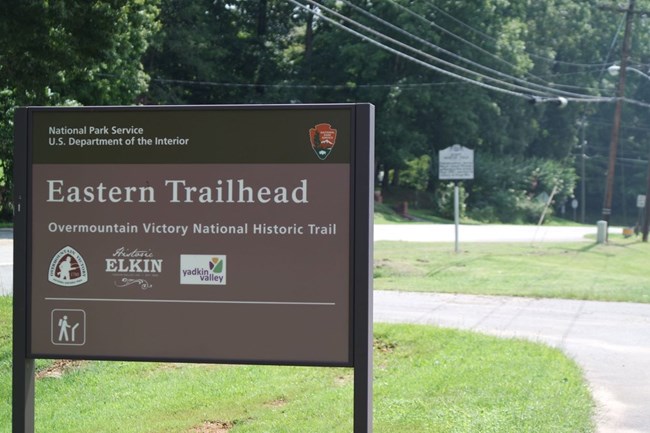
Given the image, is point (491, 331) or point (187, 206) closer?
point (187, 206)

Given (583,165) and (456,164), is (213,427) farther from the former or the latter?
(583,165)

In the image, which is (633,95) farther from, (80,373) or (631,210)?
(80,373)

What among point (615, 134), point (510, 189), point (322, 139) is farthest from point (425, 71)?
point (322, 139)

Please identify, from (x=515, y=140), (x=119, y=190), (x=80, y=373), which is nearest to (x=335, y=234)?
(x=119, y=190)

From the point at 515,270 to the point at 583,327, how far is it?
376 inches

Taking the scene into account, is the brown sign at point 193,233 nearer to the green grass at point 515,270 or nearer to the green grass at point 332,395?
the green grass at point 332,395

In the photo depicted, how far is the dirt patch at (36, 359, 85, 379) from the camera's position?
9.34 metres

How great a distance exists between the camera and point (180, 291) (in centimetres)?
514

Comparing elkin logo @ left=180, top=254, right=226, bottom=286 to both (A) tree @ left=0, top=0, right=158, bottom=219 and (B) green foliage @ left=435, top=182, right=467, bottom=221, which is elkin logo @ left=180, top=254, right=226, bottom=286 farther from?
(B) green foliage @ left=435, top=182, right=467, bottom=221

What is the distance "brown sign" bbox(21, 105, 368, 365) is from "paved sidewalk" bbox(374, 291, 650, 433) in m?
2.87

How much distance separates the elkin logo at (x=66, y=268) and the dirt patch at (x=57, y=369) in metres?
4.29

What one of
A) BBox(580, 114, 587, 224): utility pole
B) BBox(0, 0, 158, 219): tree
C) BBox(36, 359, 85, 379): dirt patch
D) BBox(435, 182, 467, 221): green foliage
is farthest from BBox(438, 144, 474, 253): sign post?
BBox(580, 114, 587, 224): utility pole

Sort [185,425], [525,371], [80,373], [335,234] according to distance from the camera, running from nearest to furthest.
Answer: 1. [335,234]
2. [185,425]
3. [525,371]
4. [80,373]

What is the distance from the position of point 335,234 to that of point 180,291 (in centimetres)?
88
